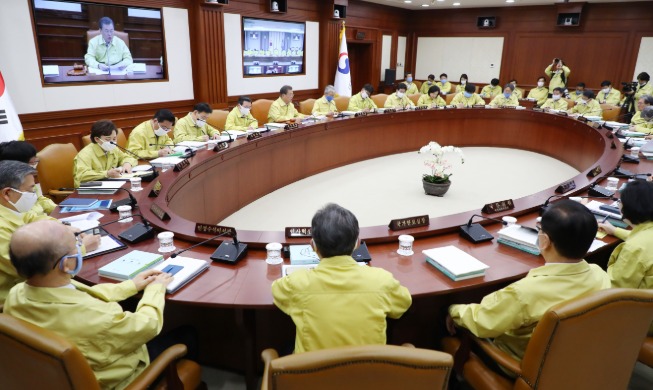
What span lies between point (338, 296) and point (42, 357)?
77 cm

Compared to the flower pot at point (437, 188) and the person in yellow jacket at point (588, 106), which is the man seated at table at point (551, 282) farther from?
the person in yellow jacket at point (588, 106)

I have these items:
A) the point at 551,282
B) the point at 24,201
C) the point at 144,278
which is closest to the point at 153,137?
the point at 24,201

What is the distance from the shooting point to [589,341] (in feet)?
4.08

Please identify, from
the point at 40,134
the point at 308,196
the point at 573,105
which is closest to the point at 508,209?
the point at 308,196

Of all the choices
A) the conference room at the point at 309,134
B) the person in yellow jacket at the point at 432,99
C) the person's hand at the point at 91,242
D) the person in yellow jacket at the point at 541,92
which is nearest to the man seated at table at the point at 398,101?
the conference room at the point at 309,134

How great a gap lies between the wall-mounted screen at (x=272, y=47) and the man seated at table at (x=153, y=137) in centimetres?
331

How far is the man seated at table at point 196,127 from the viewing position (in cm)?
418

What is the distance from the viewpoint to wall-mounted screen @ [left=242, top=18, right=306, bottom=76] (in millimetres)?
6840

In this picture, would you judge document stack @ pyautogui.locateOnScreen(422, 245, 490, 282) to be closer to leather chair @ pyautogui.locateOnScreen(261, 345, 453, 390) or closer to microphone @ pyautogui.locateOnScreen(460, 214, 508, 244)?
microphone @ pyautogui.locateOnScreen(460, 214, 508, 244)

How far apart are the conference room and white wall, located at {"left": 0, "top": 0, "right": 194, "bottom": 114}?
16 mm

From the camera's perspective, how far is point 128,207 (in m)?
2.28

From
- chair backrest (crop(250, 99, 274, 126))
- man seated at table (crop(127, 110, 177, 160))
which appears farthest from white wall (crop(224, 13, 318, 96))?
man seated at table (crop(127, 110, 177, 160))

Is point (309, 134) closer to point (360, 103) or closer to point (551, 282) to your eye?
point (360, 103)

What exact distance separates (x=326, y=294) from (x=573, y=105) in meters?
7.83
